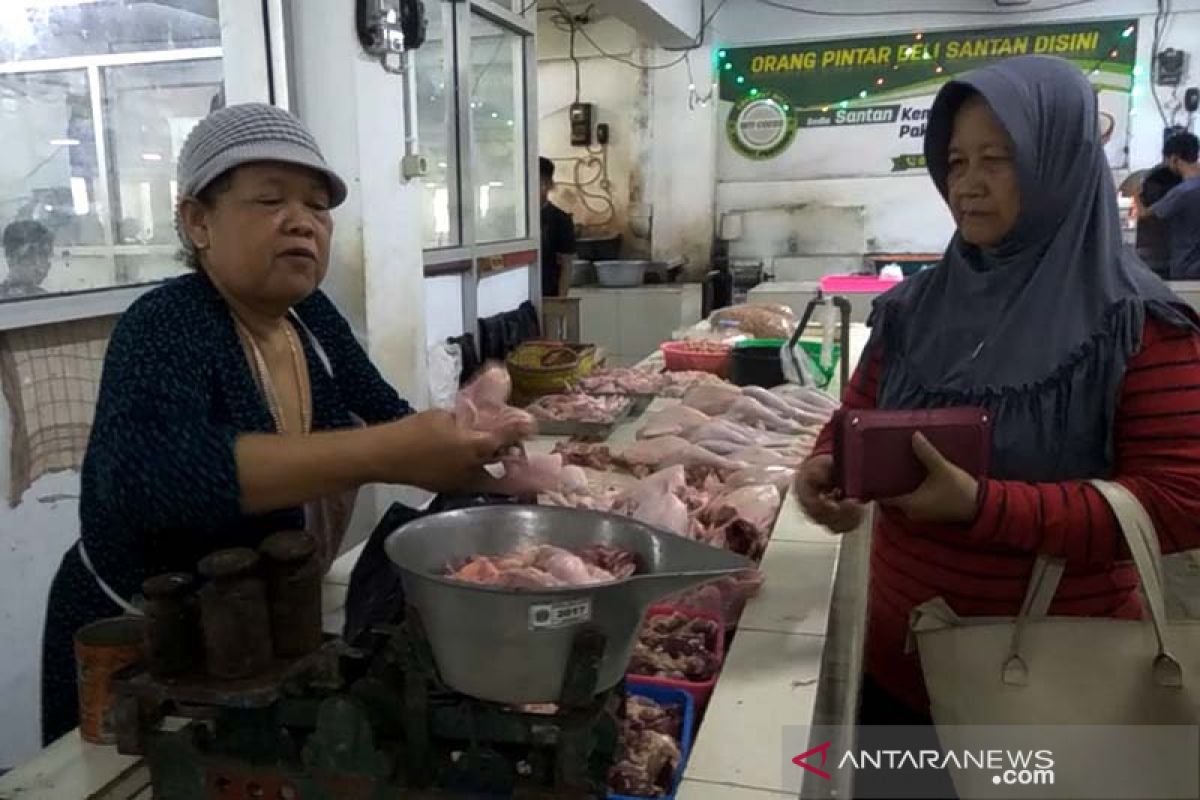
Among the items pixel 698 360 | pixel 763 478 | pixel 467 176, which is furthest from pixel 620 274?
pixel 763 478

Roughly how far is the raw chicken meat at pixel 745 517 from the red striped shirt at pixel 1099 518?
51 cm

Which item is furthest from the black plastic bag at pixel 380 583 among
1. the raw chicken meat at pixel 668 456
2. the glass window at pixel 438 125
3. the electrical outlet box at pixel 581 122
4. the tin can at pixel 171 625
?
the electrical outlet box at pixel 581 122

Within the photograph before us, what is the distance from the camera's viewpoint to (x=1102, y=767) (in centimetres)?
120

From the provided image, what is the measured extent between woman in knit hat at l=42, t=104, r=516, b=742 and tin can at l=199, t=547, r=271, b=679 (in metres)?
0.17

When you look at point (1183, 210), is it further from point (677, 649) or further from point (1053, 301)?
point (677, 649)

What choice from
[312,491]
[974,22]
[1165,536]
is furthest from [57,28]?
[974,22]

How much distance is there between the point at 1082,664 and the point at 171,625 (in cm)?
112

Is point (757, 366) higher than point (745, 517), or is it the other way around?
point (757, 366)

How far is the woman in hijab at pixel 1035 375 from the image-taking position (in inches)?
50.3

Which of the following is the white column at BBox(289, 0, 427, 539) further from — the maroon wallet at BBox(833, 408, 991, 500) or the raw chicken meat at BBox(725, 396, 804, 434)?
the maroon wallet at BBox(833, 408, 991, 500)

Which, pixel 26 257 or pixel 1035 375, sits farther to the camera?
pixel 26 257

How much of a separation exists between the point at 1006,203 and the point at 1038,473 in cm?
41

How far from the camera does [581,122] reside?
8.09 meters

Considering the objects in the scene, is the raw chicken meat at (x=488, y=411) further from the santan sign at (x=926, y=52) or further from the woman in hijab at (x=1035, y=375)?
the santan sign at (x=926, y=52)
